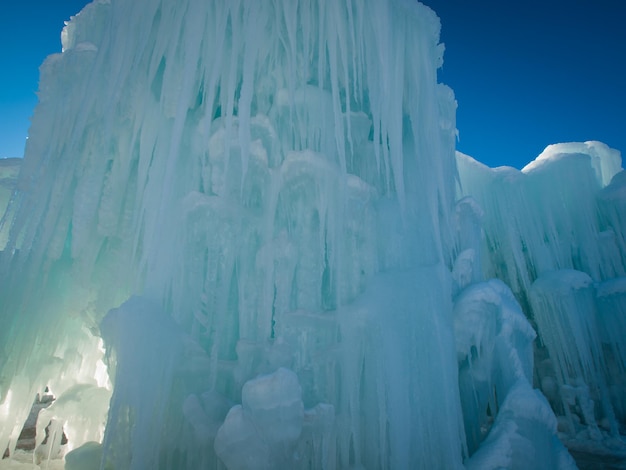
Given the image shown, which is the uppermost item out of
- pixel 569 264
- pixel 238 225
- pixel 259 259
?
pixel 569 264

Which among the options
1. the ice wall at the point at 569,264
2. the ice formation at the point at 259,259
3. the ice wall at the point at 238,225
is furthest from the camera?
the ice wall at the point at 569,264

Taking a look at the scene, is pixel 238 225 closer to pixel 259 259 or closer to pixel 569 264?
pixel 259 259

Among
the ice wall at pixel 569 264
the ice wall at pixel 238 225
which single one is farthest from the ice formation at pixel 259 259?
the ice wall at pixel 569 264

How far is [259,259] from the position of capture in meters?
6.06

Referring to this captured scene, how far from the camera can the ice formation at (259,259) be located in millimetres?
4730

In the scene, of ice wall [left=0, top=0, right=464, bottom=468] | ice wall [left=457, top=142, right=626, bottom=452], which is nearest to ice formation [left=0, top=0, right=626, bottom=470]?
ice wall [left=0, top=0, right=464, bottom=468]

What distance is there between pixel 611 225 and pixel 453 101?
27.2 feet

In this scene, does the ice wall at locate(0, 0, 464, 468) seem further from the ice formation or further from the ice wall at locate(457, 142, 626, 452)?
the ice wall at locate(457, 142, 626, 452)

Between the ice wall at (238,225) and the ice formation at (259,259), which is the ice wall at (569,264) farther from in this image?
the ice wall at (238,225)

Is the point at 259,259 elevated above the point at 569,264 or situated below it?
below

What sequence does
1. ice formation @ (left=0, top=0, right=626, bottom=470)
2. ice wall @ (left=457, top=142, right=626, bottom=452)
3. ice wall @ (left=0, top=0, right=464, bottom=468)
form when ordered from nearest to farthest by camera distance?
ice formation @ (left=0, top=0, right=626, bottom=470) → ice wall @ (left=0, top=0, right=464, bottom=468) → ice wall @ (left=457, top=142, right=626, bottom=452)

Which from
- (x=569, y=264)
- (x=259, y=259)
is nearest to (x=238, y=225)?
(x=259, y=259)

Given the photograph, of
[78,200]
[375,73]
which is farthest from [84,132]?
[375,73]

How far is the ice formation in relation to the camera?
4.73 metres
